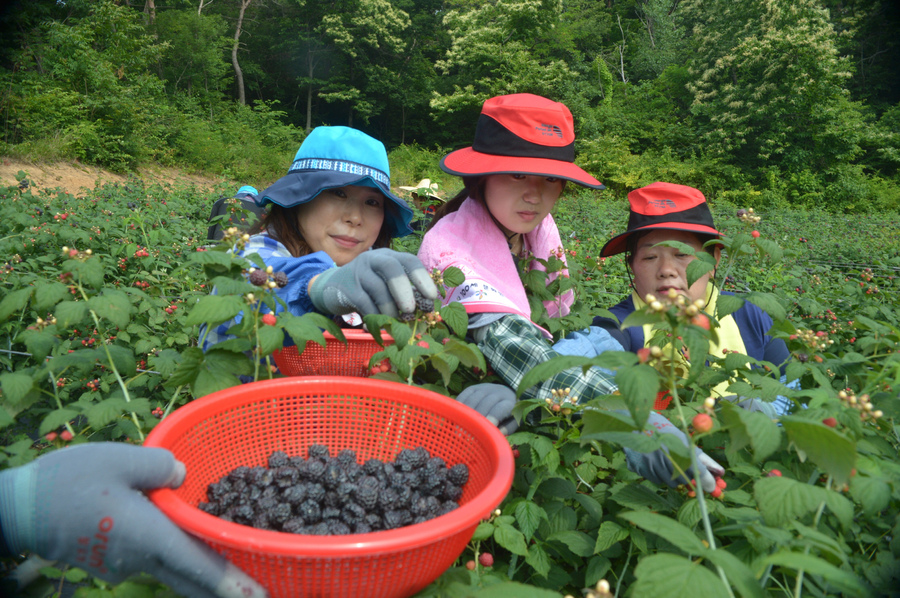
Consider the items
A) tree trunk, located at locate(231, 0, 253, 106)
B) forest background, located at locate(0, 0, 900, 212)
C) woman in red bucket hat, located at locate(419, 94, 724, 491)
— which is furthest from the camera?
tree trunk, located at locate(231, 0, 253, 106)

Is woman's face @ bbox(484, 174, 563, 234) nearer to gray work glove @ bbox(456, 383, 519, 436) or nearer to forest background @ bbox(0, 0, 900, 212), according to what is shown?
gray work glove @ bbox(456, 383, 519, 436)

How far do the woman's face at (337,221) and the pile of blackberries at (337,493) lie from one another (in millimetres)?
1029

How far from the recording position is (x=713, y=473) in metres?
1.08

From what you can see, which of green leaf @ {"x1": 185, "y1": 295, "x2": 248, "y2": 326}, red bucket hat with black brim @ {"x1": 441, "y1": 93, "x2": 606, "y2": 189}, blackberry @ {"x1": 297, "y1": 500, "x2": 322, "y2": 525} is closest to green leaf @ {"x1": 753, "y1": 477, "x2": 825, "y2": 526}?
blackberry @ {"x1": 297, "y1": 500, "x2": 322, "y2": 525}

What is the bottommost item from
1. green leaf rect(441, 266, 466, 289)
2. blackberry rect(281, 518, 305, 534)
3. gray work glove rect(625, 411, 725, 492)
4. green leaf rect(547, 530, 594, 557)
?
green leaf rect(547, 530, 594, 557)

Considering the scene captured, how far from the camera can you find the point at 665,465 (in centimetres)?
102

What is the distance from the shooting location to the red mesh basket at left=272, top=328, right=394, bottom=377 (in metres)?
1.36

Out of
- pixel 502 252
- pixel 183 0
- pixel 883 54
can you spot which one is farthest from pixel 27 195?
pixel 883 54

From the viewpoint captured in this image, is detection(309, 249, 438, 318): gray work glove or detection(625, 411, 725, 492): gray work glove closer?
detection(625, 411, 725, 492): gray work glove

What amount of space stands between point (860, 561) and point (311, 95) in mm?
27115

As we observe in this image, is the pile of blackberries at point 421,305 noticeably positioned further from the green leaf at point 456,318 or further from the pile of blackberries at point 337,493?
the pile of blackberries at point 337,493

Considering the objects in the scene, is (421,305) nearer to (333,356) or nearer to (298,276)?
(333,356)

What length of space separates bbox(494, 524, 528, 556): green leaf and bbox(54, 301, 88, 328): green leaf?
1.01 m

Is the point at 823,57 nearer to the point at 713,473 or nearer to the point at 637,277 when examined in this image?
the point at 637,277
